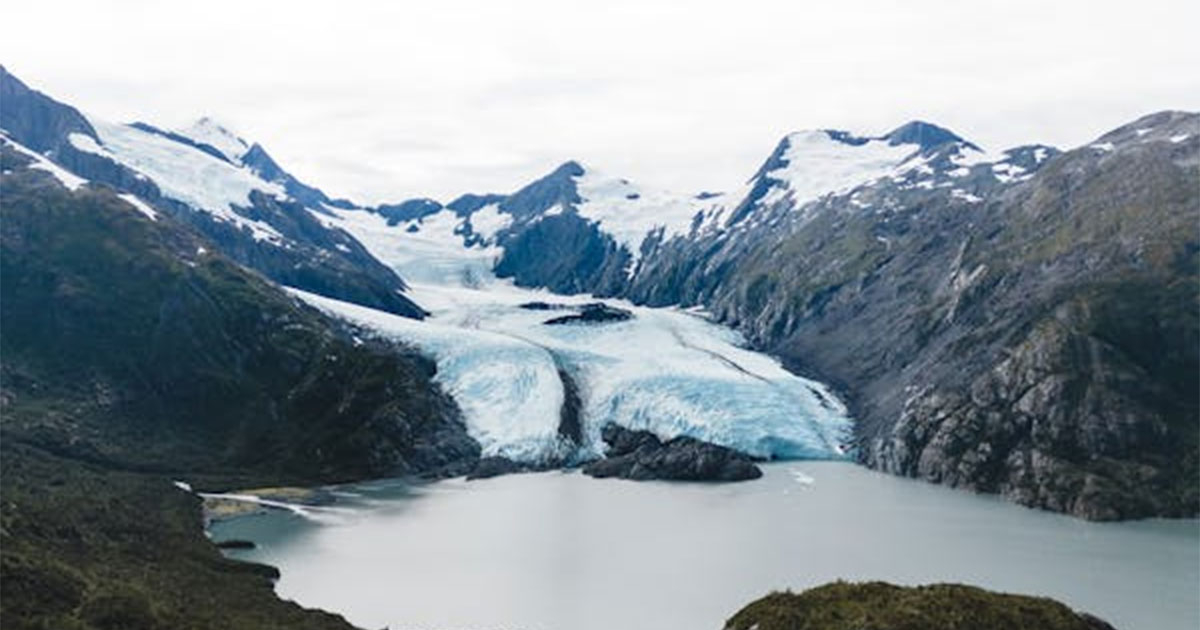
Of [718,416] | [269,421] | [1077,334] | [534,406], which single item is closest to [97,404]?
[269,421]

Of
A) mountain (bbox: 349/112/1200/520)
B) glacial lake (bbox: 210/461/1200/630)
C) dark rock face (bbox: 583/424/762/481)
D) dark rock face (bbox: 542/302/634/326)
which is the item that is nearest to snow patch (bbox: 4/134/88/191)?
dark rock face (bbox: 542/302/634/326)

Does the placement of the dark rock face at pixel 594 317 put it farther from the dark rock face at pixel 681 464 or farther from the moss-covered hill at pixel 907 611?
the moss-covered hill at pixel 907 611

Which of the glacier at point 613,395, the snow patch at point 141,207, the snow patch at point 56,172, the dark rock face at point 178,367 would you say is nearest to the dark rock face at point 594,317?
the glacier at point 613,395

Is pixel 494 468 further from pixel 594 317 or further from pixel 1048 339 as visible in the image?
pixel 594 317

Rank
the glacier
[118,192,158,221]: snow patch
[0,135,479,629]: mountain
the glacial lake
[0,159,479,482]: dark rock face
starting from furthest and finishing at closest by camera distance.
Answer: [118,192,158,221]: snow patch
the glacier
[0,159,479,482]: dark rock face
[0,135,479,629]: mountain
the glacial lake

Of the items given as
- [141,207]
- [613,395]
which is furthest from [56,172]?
[613,395]

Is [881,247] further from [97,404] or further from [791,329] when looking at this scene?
[97,404]

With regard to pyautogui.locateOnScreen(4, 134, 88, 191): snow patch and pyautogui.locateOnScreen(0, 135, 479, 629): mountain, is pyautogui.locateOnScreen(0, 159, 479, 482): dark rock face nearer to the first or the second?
pyautogui.locateOnScreen(0, 135, 479, 629): mountain
